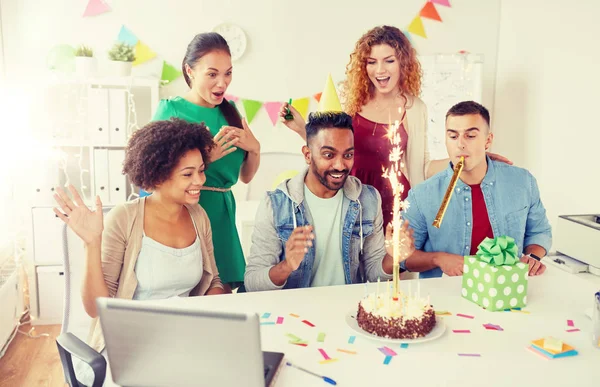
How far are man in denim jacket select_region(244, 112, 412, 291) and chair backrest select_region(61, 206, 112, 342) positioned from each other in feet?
1.69

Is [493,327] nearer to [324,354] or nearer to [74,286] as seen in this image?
[324,354]

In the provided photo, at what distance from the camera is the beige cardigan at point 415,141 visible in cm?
237

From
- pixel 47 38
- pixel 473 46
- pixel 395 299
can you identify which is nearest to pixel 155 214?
pixel 395 299

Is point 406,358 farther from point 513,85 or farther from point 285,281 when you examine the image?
point 513,85

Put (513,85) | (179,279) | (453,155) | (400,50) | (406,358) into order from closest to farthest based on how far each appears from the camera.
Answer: (406,358) → (179,279) → (453,155) → (400,50) → (513,85)

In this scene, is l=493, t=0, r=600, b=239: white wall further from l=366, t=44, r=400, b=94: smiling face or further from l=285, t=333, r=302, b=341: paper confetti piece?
l=285, t=333, r=302, b=341: paper confetti piece

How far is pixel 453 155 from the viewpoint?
6.56 ft

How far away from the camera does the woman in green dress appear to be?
2.07 m

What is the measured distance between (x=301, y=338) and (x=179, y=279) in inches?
21.5

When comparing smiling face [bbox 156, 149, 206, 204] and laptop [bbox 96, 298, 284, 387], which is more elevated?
smiling face [bbox 156, 149, 206, 204]

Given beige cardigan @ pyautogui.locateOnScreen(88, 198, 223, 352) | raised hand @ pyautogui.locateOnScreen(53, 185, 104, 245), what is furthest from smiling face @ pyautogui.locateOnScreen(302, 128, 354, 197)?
raised hand @ pyautogui.locateOnScreen(53, 185, 104, 245)

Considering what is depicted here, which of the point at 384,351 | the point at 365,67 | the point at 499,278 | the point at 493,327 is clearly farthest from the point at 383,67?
the point at 384,351

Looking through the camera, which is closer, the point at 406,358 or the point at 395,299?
the point at 406,358

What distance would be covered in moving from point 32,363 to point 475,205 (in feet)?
7.45
